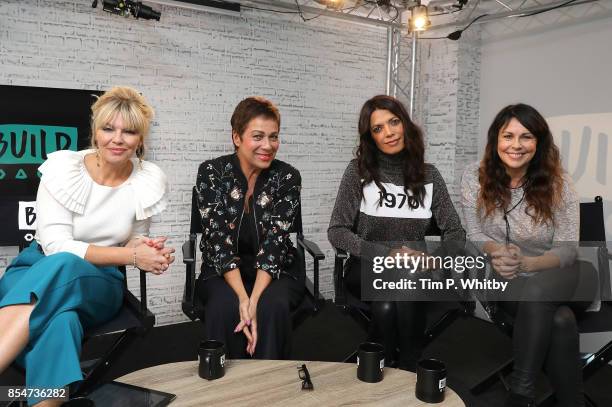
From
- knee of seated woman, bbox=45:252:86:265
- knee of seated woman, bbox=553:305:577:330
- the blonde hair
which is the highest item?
the blonde hair

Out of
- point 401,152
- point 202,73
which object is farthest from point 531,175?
point 202,73

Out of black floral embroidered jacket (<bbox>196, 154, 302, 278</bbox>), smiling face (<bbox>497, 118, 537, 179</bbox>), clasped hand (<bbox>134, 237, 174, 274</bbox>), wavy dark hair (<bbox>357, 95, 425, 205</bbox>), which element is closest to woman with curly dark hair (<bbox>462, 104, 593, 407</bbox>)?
smiling face (<bbox>497, 118, 537, 179</bbox>)

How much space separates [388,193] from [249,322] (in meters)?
0.94

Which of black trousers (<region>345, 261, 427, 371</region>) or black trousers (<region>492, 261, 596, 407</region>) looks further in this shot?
black trousers (<region>345, 261, 427, 371</region>)

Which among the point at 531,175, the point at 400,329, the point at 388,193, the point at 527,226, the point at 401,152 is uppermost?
the point at 401,152

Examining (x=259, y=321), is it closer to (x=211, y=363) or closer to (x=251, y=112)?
(x=211, y=363)

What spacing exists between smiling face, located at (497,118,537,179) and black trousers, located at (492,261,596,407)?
542 mm

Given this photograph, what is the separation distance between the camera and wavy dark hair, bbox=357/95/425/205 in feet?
8.89

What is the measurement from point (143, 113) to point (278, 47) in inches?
81.2

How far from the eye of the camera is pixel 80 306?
1.99m

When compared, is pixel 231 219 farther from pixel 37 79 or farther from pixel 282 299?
pixel 37 79

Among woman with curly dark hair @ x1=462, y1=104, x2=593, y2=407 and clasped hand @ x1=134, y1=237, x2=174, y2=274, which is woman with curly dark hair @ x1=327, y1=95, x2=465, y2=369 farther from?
clasped hand @ x1=134, y1=237, x2=174, y2=274

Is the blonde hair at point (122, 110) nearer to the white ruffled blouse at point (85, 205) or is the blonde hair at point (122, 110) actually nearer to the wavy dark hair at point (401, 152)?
the white ruffled blouse at point (85, 205)

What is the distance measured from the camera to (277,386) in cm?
169
